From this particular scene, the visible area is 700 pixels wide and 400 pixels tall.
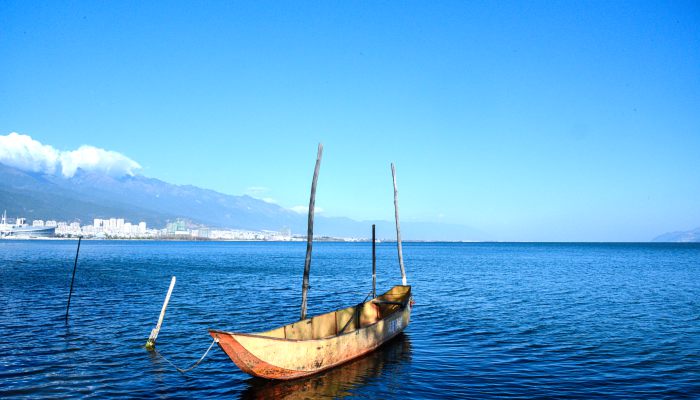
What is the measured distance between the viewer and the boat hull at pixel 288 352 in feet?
43.2

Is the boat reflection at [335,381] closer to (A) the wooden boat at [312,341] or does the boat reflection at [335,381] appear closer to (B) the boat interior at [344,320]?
(A) the wooden boat at [312,341]

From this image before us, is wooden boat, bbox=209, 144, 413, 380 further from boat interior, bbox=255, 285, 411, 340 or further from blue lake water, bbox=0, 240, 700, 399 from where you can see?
blue lake water, bbox=0, 240, 700, 399

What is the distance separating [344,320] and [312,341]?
5463 mm

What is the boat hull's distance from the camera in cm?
1317

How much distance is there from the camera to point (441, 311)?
29.0 metres

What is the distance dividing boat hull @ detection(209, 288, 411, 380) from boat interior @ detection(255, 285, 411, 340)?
2.38 ft

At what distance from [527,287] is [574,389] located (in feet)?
101

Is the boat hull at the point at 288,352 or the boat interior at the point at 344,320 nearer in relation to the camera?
the boat hull at the point at 288,352

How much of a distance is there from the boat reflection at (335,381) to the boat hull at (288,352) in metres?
0.24

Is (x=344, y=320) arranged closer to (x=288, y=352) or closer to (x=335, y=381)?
(x=335, y=381)

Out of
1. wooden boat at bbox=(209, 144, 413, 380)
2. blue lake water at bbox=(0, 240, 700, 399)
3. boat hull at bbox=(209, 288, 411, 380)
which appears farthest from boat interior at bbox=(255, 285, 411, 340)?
blue lake water at bbox=(0, 240, 700, 399)

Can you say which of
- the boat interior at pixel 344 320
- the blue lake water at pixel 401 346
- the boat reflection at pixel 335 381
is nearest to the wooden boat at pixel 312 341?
the boat interior at pixel 344 320

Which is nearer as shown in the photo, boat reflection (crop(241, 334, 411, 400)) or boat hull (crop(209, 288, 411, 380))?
boat hull (crop(209, 288, 411, 380))

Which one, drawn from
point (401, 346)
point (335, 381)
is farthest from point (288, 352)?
point (401, 346)
